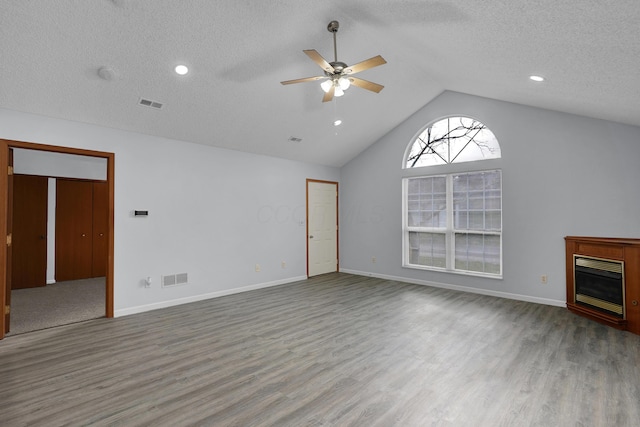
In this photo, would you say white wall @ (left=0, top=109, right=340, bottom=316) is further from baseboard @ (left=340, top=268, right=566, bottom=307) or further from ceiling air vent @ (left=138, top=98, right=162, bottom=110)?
baseboard @ (left=340, top=268, right=566, bottom=307)

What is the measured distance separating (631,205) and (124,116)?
6779 millimetres

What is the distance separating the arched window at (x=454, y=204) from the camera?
17.5 feet

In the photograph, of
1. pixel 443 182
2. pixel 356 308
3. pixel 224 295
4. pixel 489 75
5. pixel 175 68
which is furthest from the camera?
pixel 443 182

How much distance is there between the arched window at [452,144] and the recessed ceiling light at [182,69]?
439 cm

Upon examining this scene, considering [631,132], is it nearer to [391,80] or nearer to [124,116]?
[391,80]

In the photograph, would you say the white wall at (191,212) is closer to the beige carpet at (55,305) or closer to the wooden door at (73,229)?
the beige carpet at (55,305)

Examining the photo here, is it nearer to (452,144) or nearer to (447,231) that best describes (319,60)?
(452,144)

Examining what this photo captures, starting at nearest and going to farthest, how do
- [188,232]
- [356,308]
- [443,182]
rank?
1. [356,308]
2. [188,232]
3. [443,182]

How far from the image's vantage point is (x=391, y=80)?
477 cm

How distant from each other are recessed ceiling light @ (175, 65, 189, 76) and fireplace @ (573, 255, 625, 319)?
18.4 ft

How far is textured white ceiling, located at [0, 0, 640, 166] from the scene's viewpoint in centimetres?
254

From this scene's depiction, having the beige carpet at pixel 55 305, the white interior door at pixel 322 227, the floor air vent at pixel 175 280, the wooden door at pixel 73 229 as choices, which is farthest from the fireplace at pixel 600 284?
the wooden door at pixel 73 229

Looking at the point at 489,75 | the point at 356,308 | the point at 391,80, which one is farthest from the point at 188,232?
the point at 489,75

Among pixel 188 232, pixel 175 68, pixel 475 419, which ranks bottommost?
pixel 475 419
